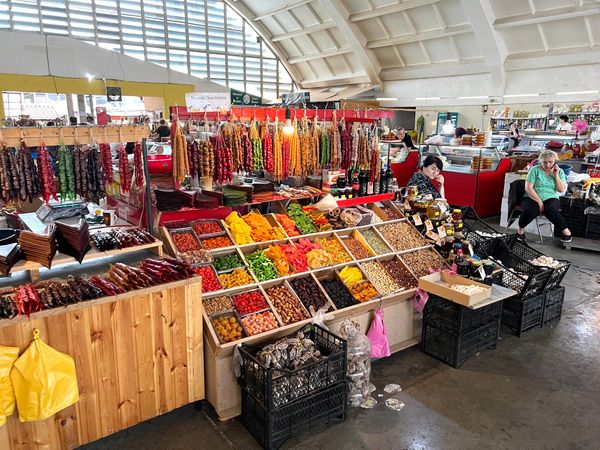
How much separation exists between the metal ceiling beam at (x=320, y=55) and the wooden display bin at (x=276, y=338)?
14.8m

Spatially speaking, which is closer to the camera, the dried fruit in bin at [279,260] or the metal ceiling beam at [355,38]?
the dried fruit in bin at [279,260]

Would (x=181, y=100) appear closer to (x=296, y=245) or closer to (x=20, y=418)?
(x=296, y=245)

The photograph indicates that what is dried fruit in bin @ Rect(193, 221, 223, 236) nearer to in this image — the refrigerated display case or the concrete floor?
the concrete floor

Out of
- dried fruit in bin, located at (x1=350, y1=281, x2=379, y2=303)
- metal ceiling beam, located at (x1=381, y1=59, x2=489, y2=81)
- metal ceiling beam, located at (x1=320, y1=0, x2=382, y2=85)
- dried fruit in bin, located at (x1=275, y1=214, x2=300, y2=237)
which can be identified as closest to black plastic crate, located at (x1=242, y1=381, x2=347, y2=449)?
dried fruit in bin, located at (x1=350, y1=281, x2=379, y2=303)

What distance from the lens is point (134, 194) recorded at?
3900 mm

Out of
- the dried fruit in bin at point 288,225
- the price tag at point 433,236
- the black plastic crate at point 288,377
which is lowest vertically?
the black plastic crate at point 288,377

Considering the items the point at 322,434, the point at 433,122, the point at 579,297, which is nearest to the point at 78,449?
the point at 322,434

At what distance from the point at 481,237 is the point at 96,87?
10.3m

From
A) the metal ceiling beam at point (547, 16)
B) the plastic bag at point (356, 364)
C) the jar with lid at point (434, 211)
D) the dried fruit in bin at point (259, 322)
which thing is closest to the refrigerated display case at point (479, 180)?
the metal ceiling beam at point (547, 16)

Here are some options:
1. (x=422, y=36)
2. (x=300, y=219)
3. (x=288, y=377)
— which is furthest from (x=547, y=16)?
(x=288, y=377)

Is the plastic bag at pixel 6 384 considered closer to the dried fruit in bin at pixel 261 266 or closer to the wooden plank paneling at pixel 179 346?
the wooden plank paneling at pixel 179 346

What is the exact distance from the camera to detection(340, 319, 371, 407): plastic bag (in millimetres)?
3438

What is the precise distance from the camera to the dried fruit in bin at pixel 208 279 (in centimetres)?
353

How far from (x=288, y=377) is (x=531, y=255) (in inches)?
143
